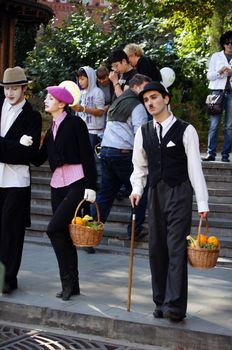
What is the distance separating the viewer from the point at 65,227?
625 centimetres

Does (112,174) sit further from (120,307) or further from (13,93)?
(120,307)

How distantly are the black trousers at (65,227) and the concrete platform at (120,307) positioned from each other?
288mm

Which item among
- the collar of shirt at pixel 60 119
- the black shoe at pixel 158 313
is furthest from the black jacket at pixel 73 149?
the black shoe at pixel 158 313

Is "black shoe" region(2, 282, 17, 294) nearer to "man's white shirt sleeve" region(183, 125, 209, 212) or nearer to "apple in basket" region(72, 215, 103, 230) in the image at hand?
"apple in basket" region(72, 215, 103, 230)

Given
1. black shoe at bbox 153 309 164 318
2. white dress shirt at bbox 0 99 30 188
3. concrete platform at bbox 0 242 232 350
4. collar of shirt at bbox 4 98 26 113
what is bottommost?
concrete platform at bbox 0 242 232 350

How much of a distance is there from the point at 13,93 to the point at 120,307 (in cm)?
228

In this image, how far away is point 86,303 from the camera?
6289 millimetres

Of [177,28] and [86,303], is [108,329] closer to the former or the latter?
[86,303]

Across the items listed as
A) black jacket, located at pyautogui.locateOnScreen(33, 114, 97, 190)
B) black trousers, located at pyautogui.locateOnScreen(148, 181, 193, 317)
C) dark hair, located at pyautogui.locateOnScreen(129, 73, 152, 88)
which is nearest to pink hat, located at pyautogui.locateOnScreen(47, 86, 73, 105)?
black jacket, located at pyautogui.locateOnScreen(33, 114, 97, 190)

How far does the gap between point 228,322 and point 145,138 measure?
66.4 inches

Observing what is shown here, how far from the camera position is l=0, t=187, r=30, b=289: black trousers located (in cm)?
662

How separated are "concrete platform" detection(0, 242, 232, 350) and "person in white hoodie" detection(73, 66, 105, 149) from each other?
2.99 m

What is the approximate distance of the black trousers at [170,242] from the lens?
5.56 meters

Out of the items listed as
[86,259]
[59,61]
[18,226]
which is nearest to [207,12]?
[59,61]
